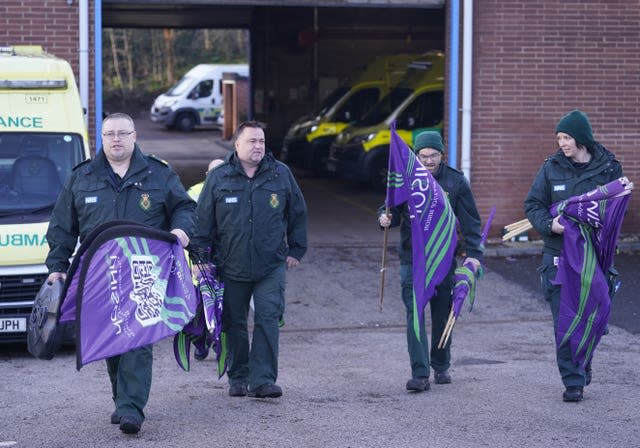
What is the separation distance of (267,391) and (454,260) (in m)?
1.64

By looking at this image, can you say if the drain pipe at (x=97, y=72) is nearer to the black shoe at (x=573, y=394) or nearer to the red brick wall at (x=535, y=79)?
the red brick wall at (x=535, y=79)

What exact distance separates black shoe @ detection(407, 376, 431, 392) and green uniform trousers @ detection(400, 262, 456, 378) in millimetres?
29

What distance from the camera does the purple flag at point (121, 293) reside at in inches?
275

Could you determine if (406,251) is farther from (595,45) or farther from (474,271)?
(595,45)

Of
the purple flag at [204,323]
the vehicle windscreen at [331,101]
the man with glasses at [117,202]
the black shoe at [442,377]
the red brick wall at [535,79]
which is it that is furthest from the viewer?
the vehicle windscreen at [331,101]

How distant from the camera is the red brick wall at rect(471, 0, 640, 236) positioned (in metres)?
15.6

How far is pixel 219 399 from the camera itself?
26.9 ft

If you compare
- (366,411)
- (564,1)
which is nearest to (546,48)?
(564,1)

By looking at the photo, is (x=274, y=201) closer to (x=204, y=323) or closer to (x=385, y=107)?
(x=204, y=323)

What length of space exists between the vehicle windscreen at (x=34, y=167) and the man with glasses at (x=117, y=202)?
106 inches

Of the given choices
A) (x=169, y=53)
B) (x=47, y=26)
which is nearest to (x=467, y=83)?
(x=47, y=26)

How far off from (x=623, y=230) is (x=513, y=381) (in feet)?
25.8

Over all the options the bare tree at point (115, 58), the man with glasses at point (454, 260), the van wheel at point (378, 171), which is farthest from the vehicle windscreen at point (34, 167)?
the bare tree at point (115, 58)

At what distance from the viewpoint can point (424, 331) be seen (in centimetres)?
844
